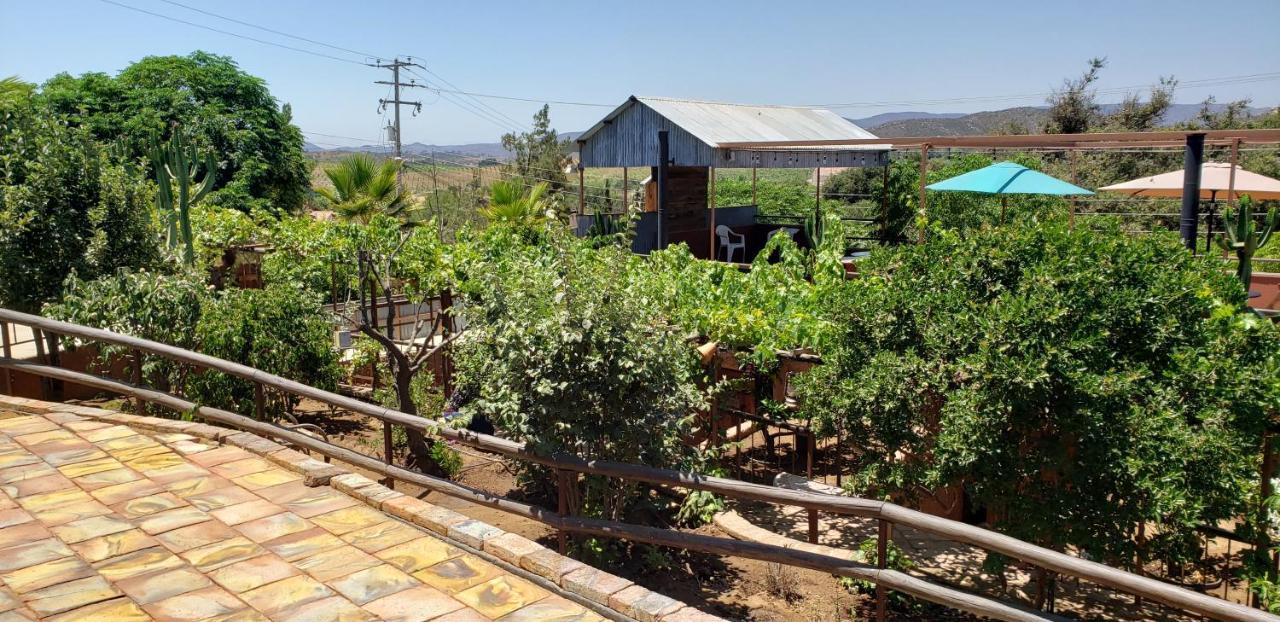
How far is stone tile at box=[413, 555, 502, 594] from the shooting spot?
4206mm

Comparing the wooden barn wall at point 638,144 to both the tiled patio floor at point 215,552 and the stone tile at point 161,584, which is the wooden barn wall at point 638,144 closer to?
the tiled patio floor at point 215,552

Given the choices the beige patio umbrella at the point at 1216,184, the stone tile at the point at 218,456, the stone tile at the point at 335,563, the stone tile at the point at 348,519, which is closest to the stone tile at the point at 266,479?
the stone tile at the point at 218,456

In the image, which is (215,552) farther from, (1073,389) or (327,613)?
(1073,389)

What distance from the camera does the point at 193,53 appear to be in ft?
93.6

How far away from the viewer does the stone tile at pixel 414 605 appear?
12.7 ft

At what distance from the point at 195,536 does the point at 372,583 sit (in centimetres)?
119

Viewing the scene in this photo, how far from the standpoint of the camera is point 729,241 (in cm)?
1722

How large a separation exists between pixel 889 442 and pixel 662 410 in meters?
1.25

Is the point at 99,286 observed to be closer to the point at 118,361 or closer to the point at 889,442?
the point at 118,361

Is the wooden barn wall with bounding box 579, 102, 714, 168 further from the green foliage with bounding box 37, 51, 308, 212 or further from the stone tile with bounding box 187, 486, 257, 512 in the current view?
the green foliage with bounding box 37, 51, 308, 212

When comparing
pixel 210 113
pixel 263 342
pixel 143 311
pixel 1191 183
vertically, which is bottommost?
pixel 263 342

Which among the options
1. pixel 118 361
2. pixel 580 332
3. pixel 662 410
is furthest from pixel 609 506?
pixel 118 361

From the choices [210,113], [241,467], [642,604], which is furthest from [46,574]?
[210,113]

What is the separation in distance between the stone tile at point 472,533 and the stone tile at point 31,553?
185 centimetres
